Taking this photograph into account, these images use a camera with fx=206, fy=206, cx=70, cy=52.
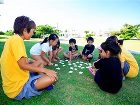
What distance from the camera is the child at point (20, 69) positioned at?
366 cm

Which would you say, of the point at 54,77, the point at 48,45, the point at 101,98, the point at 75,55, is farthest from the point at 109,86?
the point at 75,55

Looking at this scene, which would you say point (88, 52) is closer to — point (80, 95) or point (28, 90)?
point (80, 95)

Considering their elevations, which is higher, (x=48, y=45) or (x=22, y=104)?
(x=48, y=45)

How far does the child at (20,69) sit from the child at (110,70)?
129cm

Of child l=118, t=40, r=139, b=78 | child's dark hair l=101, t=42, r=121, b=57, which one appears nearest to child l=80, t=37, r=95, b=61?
child l=118, t=40, r=139, b=78

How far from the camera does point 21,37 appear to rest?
387 cm

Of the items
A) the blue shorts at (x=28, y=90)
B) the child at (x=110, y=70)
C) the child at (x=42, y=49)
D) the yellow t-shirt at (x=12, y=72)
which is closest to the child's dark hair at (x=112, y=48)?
the child at (x=110, y=70)

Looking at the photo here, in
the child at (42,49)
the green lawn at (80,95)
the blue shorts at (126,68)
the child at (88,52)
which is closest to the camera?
the green lawn at (80,95)

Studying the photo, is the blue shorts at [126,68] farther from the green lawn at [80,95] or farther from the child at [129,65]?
the green lawn at [80,95]

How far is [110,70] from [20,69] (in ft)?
6.26

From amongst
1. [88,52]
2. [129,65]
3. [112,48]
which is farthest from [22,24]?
[88,52]

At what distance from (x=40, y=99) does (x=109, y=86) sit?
155 centimetres

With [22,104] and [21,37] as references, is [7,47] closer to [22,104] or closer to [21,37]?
[21,37]

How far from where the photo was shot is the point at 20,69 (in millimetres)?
3836
